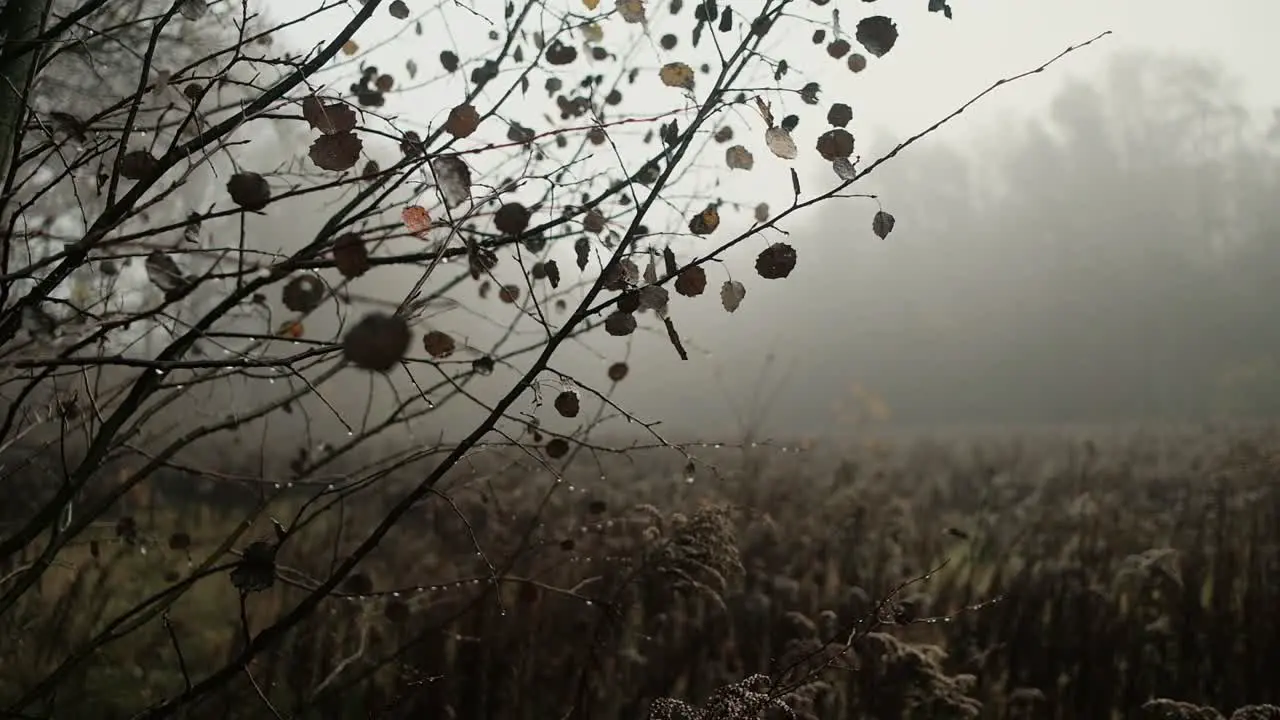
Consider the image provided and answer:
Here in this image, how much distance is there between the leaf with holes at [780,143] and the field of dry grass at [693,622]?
2.20ft

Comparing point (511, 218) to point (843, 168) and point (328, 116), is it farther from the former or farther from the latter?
point (843, 168)

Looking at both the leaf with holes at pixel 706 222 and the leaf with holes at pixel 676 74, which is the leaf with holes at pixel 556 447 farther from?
the leaf with holes at pixel 676 74

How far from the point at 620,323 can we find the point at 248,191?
531 millimetres

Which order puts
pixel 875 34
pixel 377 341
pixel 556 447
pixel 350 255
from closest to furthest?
pixel 377 341 → pixel 350 255 → pixel 875 34 → pixel 556 447

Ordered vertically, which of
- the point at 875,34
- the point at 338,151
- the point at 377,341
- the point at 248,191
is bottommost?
the point at 377,341

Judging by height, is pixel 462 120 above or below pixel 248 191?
above

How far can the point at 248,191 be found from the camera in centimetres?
97

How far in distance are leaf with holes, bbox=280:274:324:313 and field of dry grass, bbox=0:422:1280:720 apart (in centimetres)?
54

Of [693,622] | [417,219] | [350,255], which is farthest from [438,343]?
[693,622]

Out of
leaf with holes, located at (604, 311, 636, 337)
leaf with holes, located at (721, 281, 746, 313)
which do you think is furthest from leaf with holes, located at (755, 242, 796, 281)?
leaf with holes, located at (604, 311, 636, 337)

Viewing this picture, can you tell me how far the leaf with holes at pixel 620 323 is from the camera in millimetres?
1229

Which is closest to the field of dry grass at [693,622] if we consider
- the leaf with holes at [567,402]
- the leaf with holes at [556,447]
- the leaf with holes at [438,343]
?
the leaf with holes at [556,447]

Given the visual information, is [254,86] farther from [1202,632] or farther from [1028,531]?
[1028,531]

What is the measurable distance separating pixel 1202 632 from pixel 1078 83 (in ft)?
167
